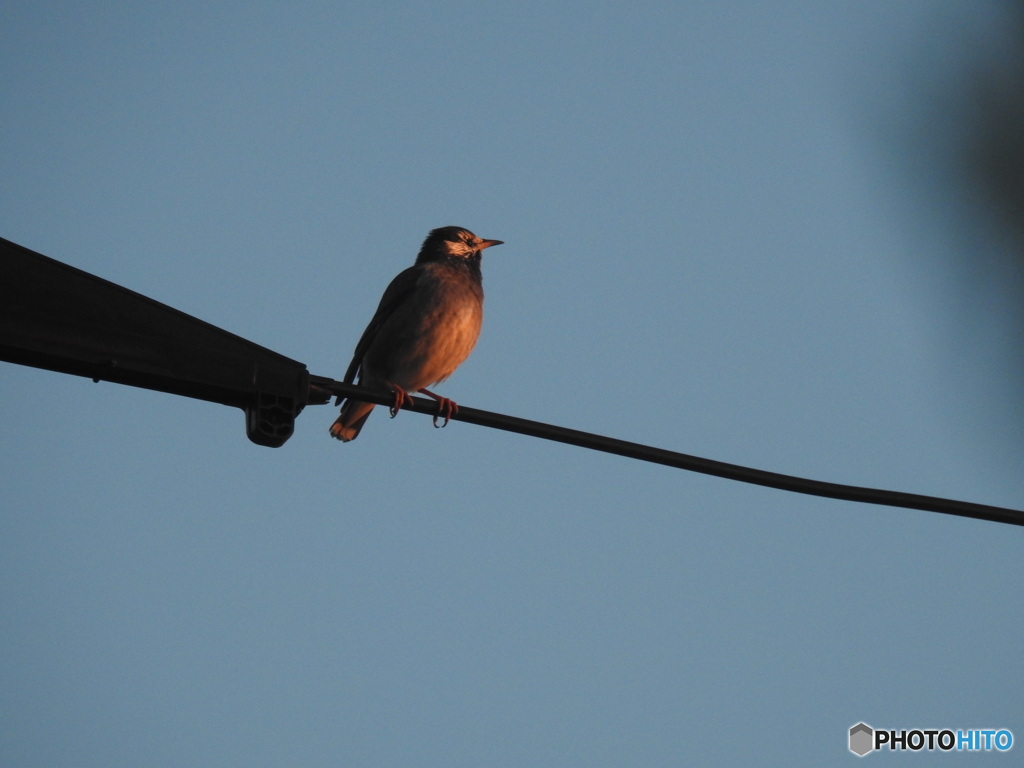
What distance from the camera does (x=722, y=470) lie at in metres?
3.30

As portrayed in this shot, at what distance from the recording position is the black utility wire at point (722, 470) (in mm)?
3197

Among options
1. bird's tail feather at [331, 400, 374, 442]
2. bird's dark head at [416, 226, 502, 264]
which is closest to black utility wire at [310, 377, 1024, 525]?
bird's tail feather at [331, 400, 374, 442]

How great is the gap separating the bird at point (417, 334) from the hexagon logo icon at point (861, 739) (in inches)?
144

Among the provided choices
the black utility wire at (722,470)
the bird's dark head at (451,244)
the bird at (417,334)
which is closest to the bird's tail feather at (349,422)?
the bird at (417,334)

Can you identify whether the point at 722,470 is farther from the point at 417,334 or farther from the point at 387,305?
the point at 387,305

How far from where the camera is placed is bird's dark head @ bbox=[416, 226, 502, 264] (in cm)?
774

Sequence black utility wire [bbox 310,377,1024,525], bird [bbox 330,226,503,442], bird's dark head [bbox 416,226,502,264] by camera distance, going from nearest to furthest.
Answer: black utility wire [bbox 310,377,1024,525] → bird [bbox 330,226,503,442] → bird's dark head [bbox 416,226,502,264]

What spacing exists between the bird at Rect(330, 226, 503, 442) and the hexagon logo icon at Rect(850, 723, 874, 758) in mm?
3652

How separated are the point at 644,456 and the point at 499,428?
50 cm

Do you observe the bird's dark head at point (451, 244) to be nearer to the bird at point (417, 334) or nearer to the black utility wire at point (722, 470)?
the bird at point (417, 334)

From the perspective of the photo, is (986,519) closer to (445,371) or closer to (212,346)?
(212,346)

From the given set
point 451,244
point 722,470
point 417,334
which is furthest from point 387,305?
point 722,470

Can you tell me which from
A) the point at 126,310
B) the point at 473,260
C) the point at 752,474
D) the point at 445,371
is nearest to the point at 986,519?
the point at 752,474

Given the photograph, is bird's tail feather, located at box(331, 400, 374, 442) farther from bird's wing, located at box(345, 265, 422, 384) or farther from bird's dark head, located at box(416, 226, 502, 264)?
bird's dark head, located at box(416, 226, 502, 264)
